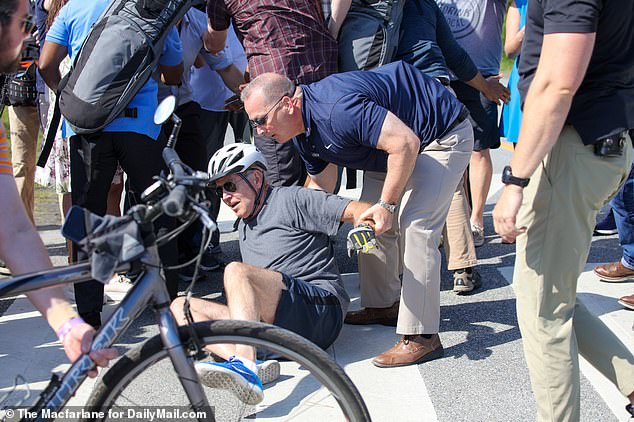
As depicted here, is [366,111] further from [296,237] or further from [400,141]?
[296,237]

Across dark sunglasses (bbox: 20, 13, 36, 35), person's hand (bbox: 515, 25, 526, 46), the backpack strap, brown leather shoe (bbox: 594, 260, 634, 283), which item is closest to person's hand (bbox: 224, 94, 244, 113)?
the backpack strap

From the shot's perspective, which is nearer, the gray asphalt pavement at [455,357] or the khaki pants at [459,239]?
the gray asphalt pavement at [455,357]

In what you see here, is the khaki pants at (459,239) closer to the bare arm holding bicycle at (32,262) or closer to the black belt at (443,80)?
the black belt at (443,80)

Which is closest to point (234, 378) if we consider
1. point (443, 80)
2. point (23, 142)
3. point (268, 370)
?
point (268, 370)

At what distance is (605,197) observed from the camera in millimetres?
2752

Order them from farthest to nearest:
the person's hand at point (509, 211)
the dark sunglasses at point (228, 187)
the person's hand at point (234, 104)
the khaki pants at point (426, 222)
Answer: the person's hand at point (234, 104), the dark sunglasses at point (228, 187), the khaki pants at point (426, 222), the person's hand at point (509, 211)

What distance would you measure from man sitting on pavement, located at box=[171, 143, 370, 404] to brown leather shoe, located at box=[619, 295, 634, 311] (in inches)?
59.3

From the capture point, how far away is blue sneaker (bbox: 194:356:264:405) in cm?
299

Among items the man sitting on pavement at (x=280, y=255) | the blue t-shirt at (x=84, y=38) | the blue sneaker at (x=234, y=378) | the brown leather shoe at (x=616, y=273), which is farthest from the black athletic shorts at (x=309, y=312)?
the brown leather shoe at (x=616, y=273)

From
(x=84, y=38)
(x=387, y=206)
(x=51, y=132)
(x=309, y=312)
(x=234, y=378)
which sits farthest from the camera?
(x=51, y=132)

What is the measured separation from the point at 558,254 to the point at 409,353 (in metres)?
1.32

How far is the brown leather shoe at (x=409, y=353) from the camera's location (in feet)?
12.8

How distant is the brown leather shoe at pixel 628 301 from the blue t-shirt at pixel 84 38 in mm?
2579

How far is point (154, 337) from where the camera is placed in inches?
87.5
